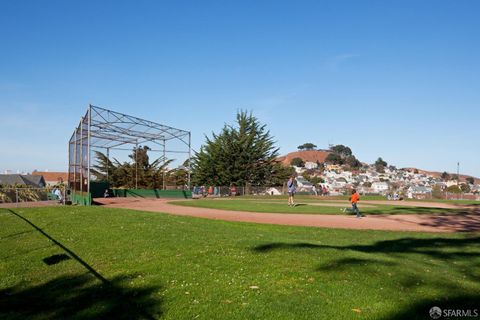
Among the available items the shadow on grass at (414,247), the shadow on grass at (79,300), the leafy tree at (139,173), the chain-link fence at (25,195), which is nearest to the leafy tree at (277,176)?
the leafy tree at (139,173)

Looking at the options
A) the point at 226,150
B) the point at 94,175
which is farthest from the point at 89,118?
the point at 226,150

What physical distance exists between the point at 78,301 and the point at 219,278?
79.2 inches

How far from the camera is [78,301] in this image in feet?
18.7

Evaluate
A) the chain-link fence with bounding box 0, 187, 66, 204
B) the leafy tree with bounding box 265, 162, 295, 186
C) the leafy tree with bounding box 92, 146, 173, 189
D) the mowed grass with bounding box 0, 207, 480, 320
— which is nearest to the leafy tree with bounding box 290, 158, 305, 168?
the leafy tree with bounding box 265, 162, 295, 186

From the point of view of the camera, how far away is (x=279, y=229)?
45.0 feet

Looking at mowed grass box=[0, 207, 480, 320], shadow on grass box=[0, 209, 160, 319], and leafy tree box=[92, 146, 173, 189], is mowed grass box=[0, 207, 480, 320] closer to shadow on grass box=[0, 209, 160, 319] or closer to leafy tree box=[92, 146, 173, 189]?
shadow on grass box=[0, 209, 160, 319]

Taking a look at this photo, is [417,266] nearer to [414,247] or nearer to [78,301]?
[414,247]

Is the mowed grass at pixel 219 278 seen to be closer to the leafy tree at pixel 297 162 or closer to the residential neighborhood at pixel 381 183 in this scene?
the residential neighborhood at pixel 381 183

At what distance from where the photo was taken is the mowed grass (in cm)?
522

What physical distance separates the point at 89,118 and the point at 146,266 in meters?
17.5

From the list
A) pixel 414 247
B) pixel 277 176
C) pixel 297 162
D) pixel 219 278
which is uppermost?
pixel 297 162

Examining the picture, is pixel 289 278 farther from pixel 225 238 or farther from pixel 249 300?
pixel 225 238

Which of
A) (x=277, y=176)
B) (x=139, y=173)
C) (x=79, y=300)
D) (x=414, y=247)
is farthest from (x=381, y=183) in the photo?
(x=79, y=300)

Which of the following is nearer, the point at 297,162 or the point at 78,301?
the point at 78,301
